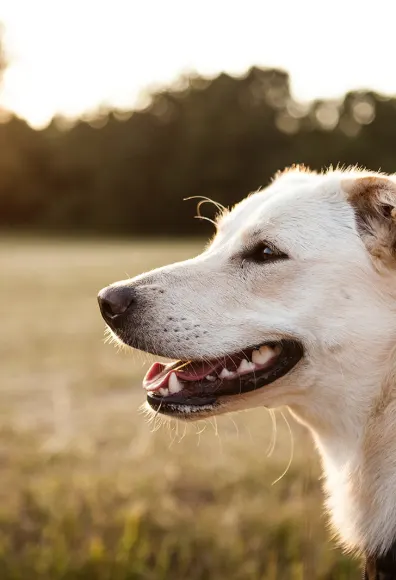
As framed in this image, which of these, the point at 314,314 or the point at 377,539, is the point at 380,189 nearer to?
the point at 314,314

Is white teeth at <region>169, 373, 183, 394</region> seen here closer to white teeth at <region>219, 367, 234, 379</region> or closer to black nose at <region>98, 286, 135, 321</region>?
white teeth at <region>219, 367, 234, 379</region>

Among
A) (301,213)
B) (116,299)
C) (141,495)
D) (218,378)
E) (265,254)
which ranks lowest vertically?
(141,495)

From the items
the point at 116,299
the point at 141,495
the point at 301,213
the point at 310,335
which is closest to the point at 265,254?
the point at 301,213

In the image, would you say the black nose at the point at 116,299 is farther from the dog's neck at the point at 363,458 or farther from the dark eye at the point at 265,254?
the dog's neck at the point at 363,458

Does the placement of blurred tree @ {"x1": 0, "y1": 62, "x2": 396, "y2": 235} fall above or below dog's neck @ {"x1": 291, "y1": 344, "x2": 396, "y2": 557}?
above

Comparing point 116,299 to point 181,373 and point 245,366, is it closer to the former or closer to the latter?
point 181,373

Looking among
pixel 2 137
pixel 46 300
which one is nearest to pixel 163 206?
pixel 2 137

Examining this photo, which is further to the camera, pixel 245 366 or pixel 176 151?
pixel 176 151

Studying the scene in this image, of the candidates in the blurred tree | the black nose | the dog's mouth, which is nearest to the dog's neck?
the dog's mouth

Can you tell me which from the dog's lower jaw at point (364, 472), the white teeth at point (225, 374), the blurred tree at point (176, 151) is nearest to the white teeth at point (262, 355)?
the white teeth at point (225, 374)

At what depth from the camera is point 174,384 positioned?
279cm

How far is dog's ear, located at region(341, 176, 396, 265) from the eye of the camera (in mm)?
2664

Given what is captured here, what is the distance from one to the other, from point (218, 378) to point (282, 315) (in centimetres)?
33

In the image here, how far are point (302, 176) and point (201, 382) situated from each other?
109cm
